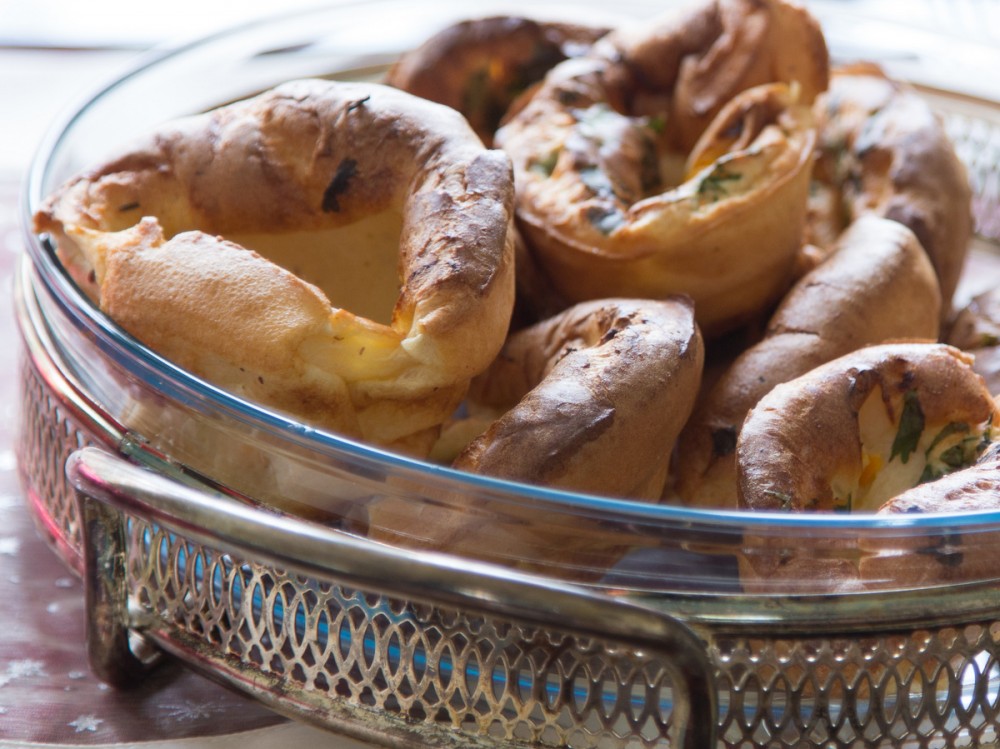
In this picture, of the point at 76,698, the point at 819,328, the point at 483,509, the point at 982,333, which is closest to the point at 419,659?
the point at 483,509

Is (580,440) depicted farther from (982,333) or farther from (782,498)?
(982,333)

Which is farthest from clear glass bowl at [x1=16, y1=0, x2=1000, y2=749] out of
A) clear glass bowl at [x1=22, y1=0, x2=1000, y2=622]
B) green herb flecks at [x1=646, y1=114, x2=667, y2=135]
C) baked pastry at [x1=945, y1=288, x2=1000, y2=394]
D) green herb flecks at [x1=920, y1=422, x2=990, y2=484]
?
green herb flecks at [x1=646, y1=114, x2=667, y2=135]

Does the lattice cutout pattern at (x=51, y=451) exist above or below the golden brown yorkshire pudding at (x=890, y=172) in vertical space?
below

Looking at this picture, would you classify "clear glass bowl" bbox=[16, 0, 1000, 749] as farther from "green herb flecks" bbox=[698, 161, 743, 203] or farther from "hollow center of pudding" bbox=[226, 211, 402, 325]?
"green herb flecks" bbox=[698, 161, 743, 203]

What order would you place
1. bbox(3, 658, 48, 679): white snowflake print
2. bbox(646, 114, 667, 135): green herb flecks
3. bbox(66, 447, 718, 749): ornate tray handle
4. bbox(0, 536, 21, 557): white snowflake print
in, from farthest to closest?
bbox(646, 114, 667, 135): green herb flecks → bbox(0, 536, 21, 557): white snowflake print → bbox(3, 658, 48, 679): white snowflake print → bbox(66, 447, 718, 749): ornate tray handle

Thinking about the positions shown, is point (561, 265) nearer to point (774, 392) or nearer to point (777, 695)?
point (774, 392)

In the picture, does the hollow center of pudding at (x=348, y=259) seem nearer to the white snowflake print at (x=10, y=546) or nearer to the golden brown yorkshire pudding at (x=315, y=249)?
the golden brown yorkshire pudding at (x=315, y=249)

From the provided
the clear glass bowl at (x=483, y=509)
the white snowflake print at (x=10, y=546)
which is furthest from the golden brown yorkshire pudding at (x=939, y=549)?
the white snowflake print at (x=10, y=546)

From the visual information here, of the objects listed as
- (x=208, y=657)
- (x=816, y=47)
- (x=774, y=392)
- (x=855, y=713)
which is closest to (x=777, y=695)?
(x=855, y=713)
